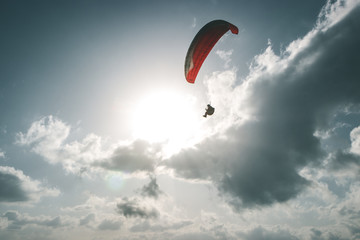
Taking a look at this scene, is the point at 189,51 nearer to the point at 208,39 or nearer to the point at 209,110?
the point at 208,39

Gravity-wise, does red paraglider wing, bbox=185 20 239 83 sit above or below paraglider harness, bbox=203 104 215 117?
above

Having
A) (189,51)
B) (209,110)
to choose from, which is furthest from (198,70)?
(209,110)

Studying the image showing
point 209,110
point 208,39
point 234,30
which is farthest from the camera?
point 209,110

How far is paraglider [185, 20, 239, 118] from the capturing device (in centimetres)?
2051

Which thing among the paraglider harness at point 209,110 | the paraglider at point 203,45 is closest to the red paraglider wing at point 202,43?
the paraglider at point 203,45

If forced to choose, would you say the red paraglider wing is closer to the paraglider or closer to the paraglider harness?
the paraglider

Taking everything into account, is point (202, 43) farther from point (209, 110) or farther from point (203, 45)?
point (209, 110)

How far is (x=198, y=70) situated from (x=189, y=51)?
8.79 ft

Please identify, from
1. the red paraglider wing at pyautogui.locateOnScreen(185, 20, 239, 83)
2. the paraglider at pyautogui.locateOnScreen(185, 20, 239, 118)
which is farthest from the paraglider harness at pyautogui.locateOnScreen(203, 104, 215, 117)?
the red paraglider wing at pyautogui.locateOnScreen(185, 20, 239, 83)

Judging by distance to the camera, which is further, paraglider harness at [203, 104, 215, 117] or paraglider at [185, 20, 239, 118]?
paraglider harness at [203, 104, 215, 117]

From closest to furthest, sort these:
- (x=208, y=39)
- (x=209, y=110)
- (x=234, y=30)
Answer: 1. (x=234, y=30)
2. (x=208, y=39)
3. (x=209, y=110)

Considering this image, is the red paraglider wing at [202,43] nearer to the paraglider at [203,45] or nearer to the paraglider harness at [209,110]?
the paraglider at [203,45]

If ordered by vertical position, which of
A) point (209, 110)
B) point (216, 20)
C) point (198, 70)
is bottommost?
point (209, 110)

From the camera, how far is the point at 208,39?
21375 millimetres
